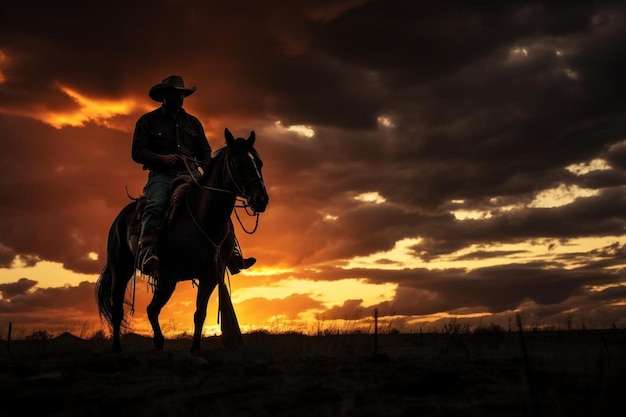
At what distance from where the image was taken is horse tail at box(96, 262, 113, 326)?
13.0 m

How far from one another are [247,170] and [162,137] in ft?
10.0

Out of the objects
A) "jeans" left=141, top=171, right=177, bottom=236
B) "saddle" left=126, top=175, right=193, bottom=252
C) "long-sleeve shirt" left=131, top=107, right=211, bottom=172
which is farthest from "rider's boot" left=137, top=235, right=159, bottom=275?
"long-sleeve shirt" left=131, top=107, right=211, bottom=172

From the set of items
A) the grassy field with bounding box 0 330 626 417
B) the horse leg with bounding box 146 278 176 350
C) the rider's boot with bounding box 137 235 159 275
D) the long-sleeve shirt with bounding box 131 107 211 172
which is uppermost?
the long-sleeve shirt with bounding box 131 107 211 172

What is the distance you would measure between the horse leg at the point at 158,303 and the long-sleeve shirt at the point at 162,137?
2.26 metres

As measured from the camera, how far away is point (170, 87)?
11719 millimetres

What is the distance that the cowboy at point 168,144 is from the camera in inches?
439

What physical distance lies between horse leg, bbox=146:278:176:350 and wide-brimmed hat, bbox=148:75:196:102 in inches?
149

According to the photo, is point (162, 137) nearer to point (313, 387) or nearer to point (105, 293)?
point (105, 293)

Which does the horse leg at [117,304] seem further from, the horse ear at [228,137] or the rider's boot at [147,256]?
the horse ear at [228,137]

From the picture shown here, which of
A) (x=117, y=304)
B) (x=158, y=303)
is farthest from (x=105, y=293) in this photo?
(x=158, y=303)

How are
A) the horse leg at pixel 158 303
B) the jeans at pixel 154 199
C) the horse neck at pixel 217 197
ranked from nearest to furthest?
the horse neck at pixel 217 197 → the horse leg at pixel 158 303 → the jeans at pixel 154 199

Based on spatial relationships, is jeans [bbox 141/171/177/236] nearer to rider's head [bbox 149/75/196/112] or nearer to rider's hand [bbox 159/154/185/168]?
rider's hand [bbox 159/154/185/168]

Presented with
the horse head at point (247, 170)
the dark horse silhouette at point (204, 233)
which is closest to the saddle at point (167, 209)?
the dark horse silhouette at point (204, 233)

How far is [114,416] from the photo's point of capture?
4.80 meters
